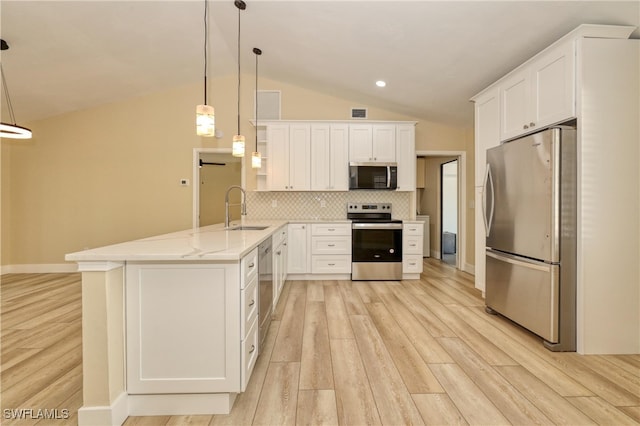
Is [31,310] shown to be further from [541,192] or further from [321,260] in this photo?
[541,192]

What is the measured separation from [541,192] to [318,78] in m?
3.17

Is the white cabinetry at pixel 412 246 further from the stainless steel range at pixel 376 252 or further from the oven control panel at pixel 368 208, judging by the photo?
the oven control panel at pixel 368 208

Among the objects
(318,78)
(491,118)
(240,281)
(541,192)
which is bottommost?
(240,281)

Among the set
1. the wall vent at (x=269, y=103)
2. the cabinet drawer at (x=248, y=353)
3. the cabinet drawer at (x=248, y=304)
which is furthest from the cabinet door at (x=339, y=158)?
the cabinet drawer at (x=248, y=353)

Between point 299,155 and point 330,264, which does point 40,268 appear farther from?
point 330,264

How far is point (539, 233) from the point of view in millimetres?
2373

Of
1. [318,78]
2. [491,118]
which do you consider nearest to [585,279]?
[491,118]

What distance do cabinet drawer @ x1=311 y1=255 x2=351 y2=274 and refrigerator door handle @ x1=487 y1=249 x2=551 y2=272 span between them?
1964mm

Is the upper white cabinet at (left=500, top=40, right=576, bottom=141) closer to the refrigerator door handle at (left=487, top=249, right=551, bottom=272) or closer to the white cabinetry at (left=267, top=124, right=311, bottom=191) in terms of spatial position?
the refrigerator door handle at (left=487, top=249, right=551, bottom=272)

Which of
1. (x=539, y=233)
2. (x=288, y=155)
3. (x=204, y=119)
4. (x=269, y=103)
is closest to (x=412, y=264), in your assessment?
(x=539, y=233)

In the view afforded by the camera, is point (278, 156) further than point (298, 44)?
Yes

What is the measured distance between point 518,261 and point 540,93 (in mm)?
1411

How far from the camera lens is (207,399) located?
63.9 inches

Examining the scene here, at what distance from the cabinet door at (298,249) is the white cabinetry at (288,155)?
2.14 feet
